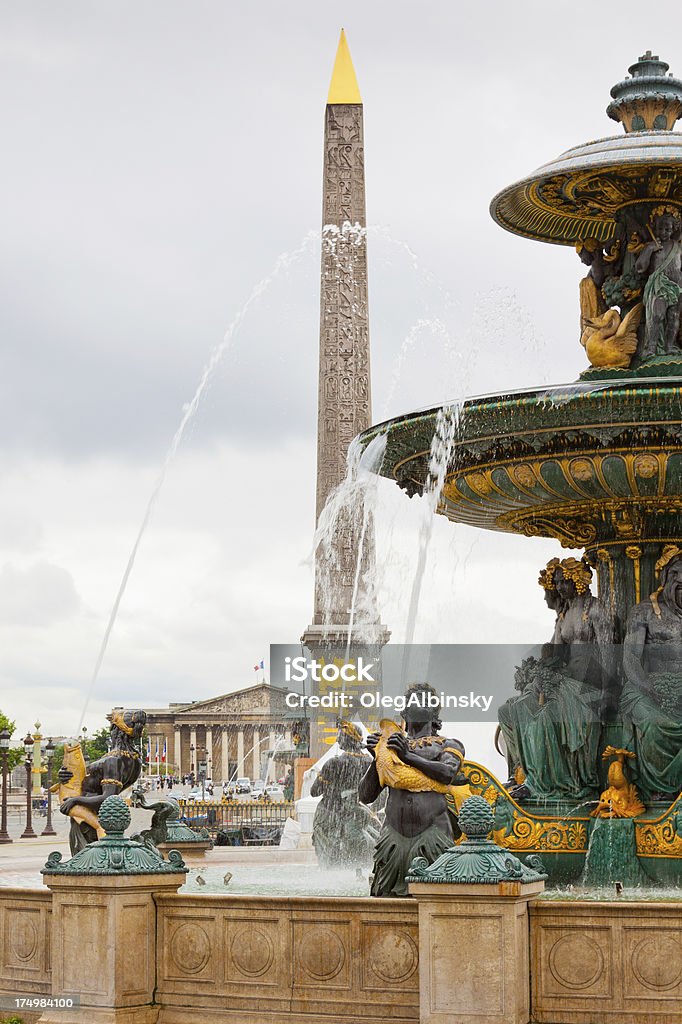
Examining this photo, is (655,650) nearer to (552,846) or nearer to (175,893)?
Result: (552,846)

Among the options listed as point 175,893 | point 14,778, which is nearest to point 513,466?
point 175,893

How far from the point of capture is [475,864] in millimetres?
8180

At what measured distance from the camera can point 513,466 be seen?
11.8 metres

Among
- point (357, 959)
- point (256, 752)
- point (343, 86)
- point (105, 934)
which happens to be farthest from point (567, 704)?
point (256, 752)

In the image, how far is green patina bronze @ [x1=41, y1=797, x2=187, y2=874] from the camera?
912cm

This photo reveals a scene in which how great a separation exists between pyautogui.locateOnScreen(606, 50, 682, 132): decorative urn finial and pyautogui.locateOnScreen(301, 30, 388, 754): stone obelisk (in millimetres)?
25443

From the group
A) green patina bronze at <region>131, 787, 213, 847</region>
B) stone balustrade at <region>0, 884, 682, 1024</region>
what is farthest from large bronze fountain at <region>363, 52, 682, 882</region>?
green patina bronze at <region>131, 787, 213, 847</region>

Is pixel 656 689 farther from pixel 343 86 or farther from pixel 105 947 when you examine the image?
pixel 343 86

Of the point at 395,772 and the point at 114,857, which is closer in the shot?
the point at 114,857

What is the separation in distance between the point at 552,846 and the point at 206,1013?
3465mm

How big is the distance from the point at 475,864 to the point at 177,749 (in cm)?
9917

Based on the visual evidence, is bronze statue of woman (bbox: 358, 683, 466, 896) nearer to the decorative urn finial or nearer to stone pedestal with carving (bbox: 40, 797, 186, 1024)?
stone pedestal with carving (bbox: 40, 797, 186, 1024)

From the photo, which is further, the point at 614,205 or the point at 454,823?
the point at 614,205

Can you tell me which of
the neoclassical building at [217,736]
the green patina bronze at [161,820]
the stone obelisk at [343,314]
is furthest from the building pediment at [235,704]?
the green patina bronze at [161,820]
